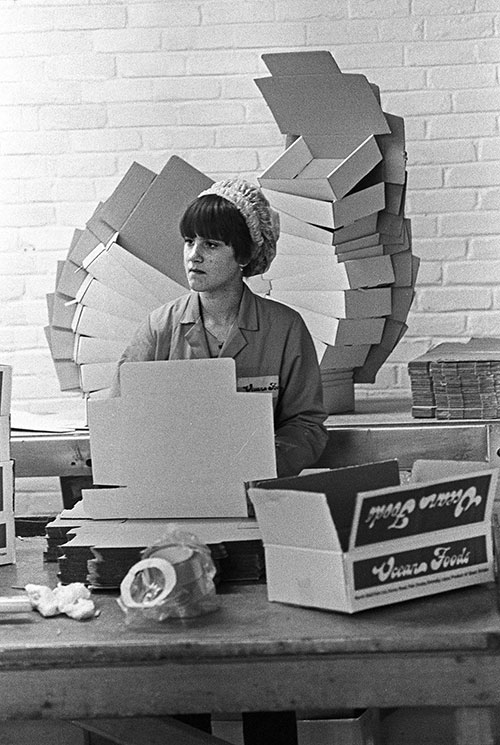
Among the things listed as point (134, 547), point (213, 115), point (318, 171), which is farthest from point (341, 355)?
point (134, 547)

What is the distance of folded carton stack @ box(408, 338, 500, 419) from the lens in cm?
307

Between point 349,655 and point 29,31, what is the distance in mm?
3159

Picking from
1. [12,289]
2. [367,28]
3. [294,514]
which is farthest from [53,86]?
[294,514]

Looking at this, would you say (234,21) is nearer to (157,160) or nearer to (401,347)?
(157,160)

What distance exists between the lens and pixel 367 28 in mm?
3885

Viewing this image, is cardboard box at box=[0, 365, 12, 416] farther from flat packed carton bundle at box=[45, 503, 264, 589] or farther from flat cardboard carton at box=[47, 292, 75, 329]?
flat cardboard carton at box=[47, 292, 75, 329]

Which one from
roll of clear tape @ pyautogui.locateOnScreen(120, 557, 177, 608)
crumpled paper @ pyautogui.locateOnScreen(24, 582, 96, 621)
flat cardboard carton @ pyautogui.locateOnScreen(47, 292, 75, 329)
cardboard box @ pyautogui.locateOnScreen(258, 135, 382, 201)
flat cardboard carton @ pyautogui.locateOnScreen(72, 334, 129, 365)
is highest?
cardboard box @ pyautogui.locateOnScreen(258, 135, 382, 201)

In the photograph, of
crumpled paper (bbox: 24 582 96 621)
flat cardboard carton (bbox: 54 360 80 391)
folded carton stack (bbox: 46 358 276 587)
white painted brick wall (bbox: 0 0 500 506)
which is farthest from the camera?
white painted brick wall (bbox: 0 0 500 506)

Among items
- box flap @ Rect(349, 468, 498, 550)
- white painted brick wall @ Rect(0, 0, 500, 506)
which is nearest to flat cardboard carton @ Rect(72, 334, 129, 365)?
white painted brick wall @ Rect(0, 0, 500, 506)

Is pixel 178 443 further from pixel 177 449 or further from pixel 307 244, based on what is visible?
pixel 307 244

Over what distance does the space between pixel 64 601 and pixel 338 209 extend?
1.93 metres

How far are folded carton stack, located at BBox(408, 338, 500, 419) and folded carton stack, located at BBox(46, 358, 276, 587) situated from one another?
4.73 ft

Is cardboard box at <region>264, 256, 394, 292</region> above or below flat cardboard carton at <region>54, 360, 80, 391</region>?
above

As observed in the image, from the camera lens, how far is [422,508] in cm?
147
